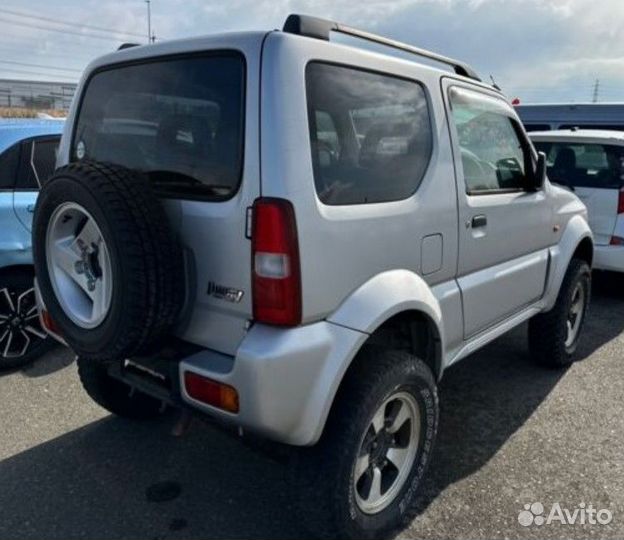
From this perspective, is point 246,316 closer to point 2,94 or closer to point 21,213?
point 21,213

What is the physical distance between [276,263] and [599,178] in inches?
185

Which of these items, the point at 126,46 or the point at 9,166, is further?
the point at 9,166

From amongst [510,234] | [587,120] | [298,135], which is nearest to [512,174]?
[510,234]

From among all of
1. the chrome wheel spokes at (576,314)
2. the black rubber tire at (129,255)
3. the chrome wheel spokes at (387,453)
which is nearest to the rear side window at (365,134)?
the black rubber tire at (129,255)

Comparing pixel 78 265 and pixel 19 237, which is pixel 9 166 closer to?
pixel 19 237

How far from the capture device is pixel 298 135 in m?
1.97

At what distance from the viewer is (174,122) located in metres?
2.28

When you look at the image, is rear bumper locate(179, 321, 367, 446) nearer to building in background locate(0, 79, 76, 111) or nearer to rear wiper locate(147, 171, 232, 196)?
rear wiper locate(147, 171, 232, 196)

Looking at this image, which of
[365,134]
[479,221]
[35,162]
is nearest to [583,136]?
[479,221]

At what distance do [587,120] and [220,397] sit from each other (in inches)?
375

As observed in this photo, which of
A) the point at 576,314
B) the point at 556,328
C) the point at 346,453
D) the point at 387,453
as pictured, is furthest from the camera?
Answer: the point at 576,314

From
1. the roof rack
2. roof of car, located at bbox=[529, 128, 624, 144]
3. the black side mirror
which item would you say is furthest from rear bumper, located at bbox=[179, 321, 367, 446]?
roof of car, located at bbox=[529, 128, 624, 144]

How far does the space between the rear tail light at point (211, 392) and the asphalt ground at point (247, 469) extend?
1.42ft

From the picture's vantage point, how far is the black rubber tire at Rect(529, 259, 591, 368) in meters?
3.97
